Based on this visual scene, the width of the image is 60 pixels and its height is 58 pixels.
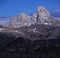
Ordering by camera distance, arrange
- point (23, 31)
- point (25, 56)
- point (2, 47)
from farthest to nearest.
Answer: point (23, 31) < point (2, 47) < point (25, 56)

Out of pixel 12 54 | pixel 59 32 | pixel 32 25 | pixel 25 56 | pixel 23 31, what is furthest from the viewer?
pixel 32 25

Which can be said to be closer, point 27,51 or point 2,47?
point 27,51

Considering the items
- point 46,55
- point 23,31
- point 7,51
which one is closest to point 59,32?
point 23,31

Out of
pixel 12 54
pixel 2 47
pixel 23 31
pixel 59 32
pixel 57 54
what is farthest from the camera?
pixel 23 31

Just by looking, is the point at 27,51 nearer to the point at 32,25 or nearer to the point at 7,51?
the point at 7,51

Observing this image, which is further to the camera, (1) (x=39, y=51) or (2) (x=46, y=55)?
(1) (x=39, y=51)

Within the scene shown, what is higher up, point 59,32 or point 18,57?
point 59,32

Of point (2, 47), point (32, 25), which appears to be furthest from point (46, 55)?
point (32, 25)

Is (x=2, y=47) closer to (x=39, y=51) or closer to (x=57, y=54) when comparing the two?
Result: (x=39, y=51)

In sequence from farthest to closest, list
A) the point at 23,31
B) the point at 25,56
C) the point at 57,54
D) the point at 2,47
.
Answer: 1. the point at 23,31
2. the point at 2,47
3. the point at 25,56
4. the point at 57,54
